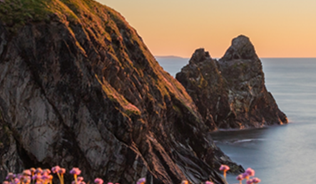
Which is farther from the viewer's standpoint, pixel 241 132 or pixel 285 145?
pixel 241 132

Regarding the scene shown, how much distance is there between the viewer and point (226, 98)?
10956 cm

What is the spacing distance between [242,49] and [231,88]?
1219cm

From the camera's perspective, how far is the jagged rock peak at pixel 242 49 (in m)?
121

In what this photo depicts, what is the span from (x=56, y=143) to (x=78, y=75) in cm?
538

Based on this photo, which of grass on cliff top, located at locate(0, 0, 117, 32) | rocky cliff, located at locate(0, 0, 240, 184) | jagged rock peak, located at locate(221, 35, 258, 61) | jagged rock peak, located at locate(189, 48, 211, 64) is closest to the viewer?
rocky cliff, located at locate(0, 0, 240, 184)

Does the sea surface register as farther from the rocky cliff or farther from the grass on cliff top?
the grass on cliff top

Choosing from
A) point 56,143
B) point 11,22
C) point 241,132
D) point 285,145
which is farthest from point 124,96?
point 241,132

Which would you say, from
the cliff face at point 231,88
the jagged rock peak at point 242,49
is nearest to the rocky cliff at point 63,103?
the cliff face at point 231,88

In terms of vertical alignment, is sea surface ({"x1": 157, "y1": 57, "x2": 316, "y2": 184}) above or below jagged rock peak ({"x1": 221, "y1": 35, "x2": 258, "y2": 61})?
below

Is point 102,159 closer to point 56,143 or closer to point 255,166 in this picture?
point 56,143

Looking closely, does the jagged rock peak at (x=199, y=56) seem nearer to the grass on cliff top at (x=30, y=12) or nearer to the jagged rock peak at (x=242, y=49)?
the jagged rock peak at (x=242, y=49)

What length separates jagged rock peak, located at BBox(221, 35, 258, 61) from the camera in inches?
4756

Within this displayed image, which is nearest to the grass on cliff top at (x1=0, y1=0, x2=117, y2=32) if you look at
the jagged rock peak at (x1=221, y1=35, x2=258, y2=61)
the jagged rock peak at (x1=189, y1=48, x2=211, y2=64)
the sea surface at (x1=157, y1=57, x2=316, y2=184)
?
the sea surface at (x1=157, y1=57, x2=316, y2=184)

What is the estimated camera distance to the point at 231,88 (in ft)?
374
